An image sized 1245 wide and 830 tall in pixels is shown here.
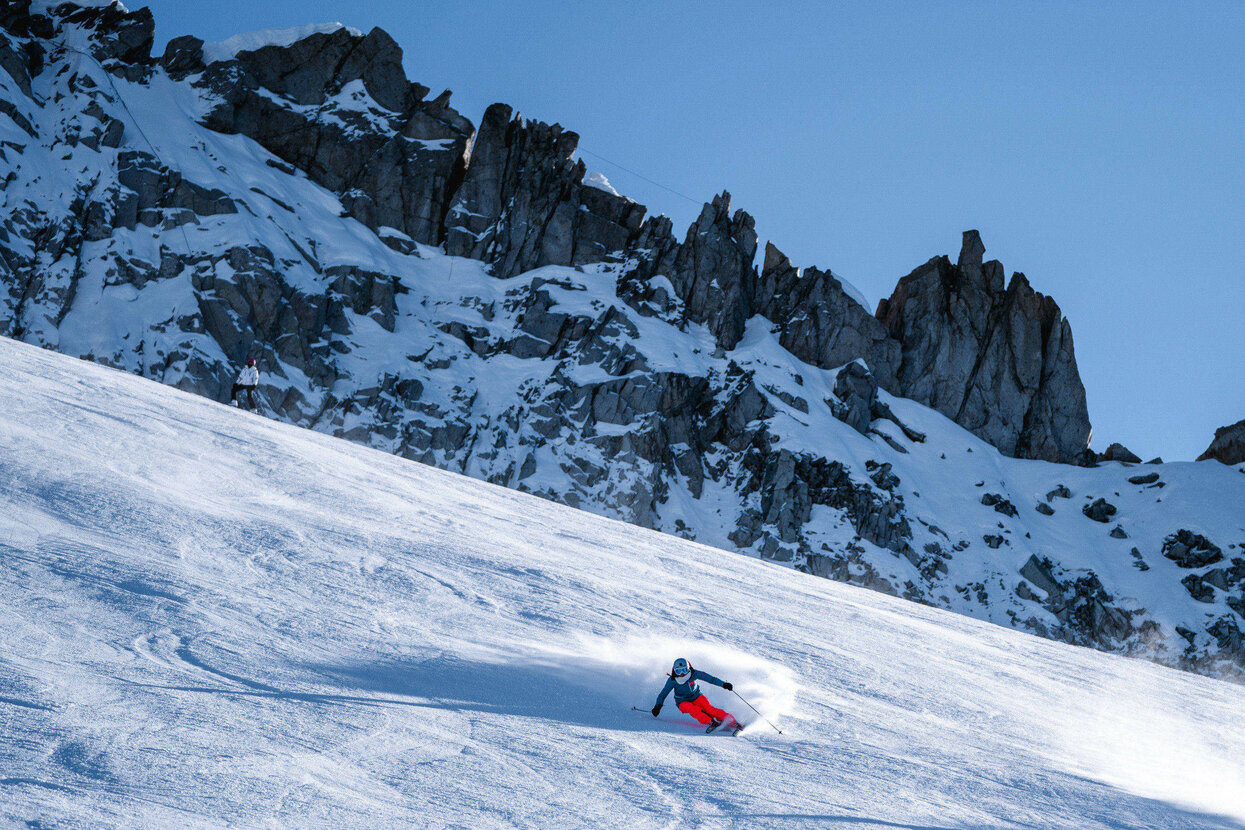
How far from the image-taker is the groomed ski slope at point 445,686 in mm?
5352

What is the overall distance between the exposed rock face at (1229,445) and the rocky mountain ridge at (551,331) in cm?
425

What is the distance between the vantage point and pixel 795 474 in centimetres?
7838

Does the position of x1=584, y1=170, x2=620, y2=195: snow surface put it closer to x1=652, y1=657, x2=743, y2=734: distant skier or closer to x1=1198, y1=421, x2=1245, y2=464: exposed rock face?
x1=1198, y1=421, x2=1245, y2=464: exposed rock face

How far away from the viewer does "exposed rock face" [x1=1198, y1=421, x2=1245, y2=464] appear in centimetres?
8988

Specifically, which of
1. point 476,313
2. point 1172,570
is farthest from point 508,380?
point 1172,570

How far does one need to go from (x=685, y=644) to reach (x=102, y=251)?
7863 cm

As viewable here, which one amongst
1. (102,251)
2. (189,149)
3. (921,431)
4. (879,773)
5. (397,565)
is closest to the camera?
(879,773)

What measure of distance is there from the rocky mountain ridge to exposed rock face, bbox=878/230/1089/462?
11.9 inches

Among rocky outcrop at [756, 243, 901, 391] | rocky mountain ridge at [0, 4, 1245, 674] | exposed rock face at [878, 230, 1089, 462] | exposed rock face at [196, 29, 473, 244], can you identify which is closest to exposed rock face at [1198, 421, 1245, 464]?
rocky mountain ridge at [0, 4, 1245, 674]

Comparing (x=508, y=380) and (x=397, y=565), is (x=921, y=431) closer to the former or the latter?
(x=508, y=380)

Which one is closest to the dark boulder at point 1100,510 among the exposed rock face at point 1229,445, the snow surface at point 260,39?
the exposed rock face at point 1229,445

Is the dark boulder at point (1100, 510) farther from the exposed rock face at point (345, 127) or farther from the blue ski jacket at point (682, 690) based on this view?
the blue ski jacket at point (682, 690)

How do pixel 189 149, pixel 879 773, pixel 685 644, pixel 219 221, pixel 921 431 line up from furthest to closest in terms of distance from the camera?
pixel 921 431
pixel 189 149
pixel 219 221
pixel 685 644
pixel 879 773

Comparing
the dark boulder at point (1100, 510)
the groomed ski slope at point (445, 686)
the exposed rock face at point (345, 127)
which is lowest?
the groomed ski slope at point (445, 686)
